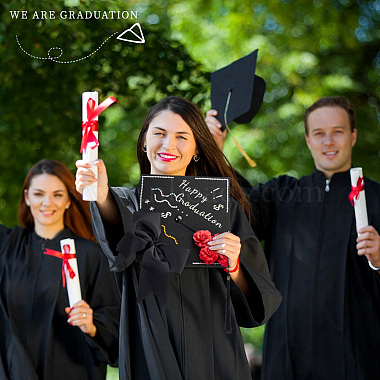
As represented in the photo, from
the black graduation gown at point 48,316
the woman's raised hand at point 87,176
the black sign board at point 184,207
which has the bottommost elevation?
the black graduation gown at point 48,316

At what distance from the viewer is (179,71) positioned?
5355mm

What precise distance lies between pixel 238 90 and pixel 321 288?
4.49 ft

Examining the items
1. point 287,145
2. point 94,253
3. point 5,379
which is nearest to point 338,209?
point 94,253

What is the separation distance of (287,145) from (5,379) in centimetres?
483

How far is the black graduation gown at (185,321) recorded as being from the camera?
9.12 ft

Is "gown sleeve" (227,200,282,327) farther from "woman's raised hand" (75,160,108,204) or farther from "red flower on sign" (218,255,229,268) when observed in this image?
"woman's raised hand" (75,160,108,204)

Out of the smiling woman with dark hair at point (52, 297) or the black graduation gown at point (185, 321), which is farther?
the smiling woman with dark hair at point (52, 297)

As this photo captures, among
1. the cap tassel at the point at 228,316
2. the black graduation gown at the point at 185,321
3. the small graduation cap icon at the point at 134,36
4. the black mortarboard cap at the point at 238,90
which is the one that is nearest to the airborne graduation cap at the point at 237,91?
the black mortarboard cap at the point at 238,90

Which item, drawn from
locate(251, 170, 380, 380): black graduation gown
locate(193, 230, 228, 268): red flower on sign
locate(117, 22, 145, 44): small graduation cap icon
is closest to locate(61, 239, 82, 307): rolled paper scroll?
locate(251, 170, 380, 380): black graduation gown

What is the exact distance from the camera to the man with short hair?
13.5 ft

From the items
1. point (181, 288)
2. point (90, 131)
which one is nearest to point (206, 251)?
point (181, 288)

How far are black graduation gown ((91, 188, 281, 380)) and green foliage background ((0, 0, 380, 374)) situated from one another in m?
2.44

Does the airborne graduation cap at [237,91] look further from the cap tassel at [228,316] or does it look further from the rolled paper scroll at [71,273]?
the cap tassel at [228,316]

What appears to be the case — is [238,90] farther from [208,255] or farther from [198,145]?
[208,255]
